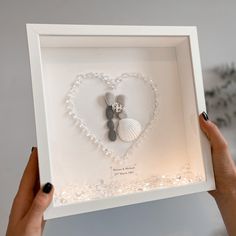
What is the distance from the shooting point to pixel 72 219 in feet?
2.38

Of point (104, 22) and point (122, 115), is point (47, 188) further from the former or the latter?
point (104, 22)

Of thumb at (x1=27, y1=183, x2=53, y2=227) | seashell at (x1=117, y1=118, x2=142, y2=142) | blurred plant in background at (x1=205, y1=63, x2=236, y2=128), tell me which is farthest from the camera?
blurred plant in background at (x1=205, y1=63, x2=236, y2=128)

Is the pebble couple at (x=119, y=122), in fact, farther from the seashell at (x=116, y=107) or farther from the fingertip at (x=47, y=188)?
the fingertip at (x=47, y=188)

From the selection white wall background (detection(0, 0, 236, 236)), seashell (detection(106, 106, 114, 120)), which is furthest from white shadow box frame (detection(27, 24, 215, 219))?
white wall background (detection(0, 0, 236, 236))

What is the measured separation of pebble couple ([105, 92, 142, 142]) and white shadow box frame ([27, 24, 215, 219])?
0.01 meters

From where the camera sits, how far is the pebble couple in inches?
24.0

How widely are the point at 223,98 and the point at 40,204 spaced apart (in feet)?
1.99

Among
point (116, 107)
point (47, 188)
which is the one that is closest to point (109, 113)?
point (116, 107)

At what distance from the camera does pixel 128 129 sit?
61 centimetres

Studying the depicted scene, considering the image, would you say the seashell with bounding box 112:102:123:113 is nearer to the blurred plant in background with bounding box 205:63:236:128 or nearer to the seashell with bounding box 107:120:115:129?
the seashell with bounding box 107:120:115:129

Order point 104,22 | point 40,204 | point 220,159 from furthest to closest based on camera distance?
point 104,22 < point 220,159 < point 40,204

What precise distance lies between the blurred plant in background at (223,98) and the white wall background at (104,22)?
3 cm

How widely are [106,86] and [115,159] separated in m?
0.16

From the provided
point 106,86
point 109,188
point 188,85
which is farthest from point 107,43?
point 109,188
